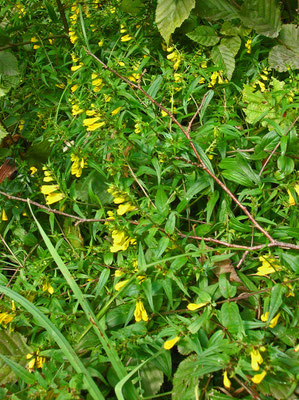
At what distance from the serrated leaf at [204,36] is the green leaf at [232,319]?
158 centimetres

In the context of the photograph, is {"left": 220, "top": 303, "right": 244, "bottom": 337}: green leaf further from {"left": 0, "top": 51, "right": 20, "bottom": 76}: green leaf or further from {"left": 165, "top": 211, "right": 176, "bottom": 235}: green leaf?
{"left": 0, "top": 51, "right": 20, "bottom": 76}: green leaf

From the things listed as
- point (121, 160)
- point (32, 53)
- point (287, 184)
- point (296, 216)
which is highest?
point (32, 53)

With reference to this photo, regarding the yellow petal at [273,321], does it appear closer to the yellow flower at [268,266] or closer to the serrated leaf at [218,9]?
the yellow flower at [268,266]

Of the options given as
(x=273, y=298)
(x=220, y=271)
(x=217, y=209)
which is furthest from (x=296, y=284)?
(x=217, y=209)

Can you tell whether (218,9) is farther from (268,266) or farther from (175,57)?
(268,266)

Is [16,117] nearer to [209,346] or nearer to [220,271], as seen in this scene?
[220,271]

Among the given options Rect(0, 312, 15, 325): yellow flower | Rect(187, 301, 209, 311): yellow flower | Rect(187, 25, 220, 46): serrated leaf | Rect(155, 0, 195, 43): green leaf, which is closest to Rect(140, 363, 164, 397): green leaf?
Rect(187, 301, 209, 311): yellow flower

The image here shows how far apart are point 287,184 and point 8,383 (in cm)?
140

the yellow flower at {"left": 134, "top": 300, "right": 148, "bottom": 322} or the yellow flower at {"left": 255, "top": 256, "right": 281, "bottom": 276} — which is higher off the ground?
the yellow flower at {"left": 134, "top": 300, "right": 148, "bottom": 322}

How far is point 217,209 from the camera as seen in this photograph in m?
1.91

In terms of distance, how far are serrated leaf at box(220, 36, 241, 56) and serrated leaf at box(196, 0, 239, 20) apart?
156 millimetres

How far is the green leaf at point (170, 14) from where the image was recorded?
2.21 metres

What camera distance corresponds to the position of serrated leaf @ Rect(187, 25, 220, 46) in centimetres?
237

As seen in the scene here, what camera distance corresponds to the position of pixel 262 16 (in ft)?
7.68
